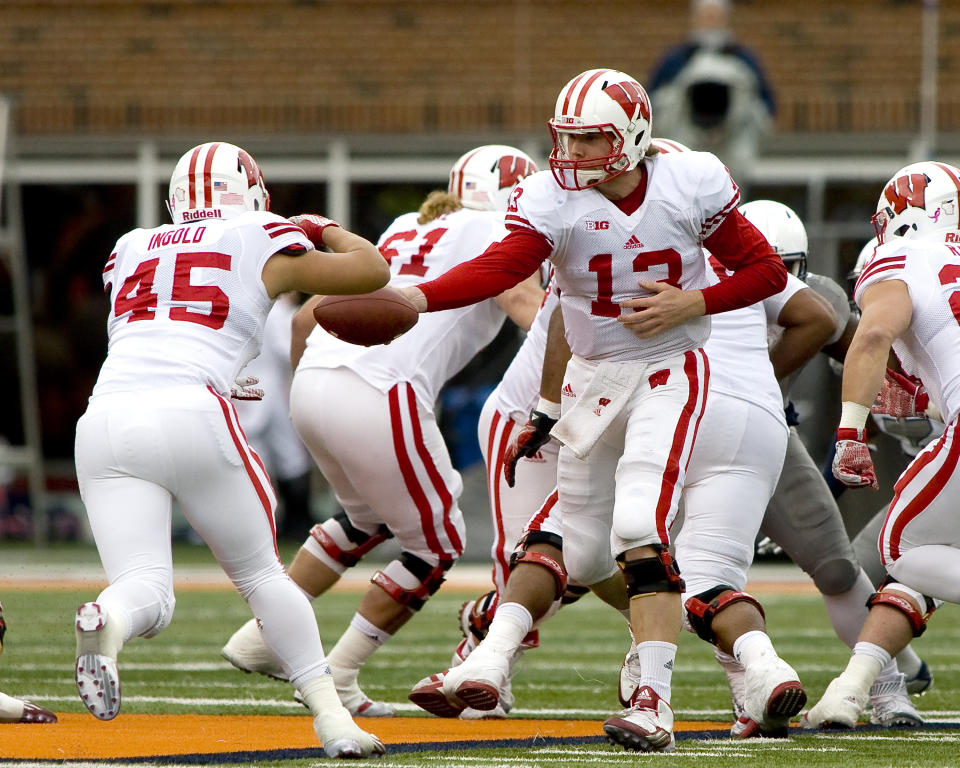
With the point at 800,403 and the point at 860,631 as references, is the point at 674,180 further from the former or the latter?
the point at 800,403

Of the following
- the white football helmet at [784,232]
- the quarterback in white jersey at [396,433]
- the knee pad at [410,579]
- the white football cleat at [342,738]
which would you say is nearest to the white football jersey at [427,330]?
the quarterback in white jersey at [396,433]

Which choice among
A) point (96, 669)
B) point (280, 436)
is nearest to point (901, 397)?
point (96, 669)

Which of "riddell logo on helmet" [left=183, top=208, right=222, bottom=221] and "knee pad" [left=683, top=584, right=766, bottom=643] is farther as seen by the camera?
"knee pad" [left=683, top=584, right=766, bottom=643]

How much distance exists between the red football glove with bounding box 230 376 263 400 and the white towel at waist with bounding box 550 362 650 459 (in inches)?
35.0

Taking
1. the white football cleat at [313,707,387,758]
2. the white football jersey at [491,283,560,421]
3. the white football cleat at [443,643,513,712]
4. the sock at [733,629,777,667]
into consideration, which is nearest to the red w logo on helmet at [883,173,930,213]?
the white football jersey at [491,283,560,421]

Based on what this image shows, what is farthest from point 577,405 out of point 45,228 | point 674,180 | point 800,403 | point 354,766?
point 45,228

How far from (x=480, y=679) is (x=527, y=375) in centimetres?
149

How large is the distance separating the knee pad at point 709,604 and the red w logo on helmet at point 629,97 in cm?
145

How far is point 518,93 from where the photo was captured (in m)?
14.7

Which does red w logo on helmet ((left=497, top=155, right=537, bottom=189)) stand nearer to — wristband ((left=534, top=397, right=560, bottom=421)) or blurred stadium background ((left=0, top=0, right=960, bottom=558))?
wristband ((left=534, top=397, right=560, bottom=421))

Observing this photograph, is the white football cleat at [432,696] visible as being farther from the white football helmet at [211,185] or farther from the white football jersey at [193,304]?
the white football helmet at [211,185]

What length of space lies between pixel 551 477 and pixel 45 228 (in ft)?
33.6

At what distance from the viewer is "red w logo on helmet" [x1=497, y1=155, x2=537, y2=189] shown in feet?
21.8

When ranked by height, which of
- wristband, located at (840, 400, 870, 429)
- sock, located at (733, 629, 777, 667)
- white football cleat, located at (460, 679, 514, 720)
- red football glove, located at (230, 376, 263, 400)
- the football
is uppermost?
the football
